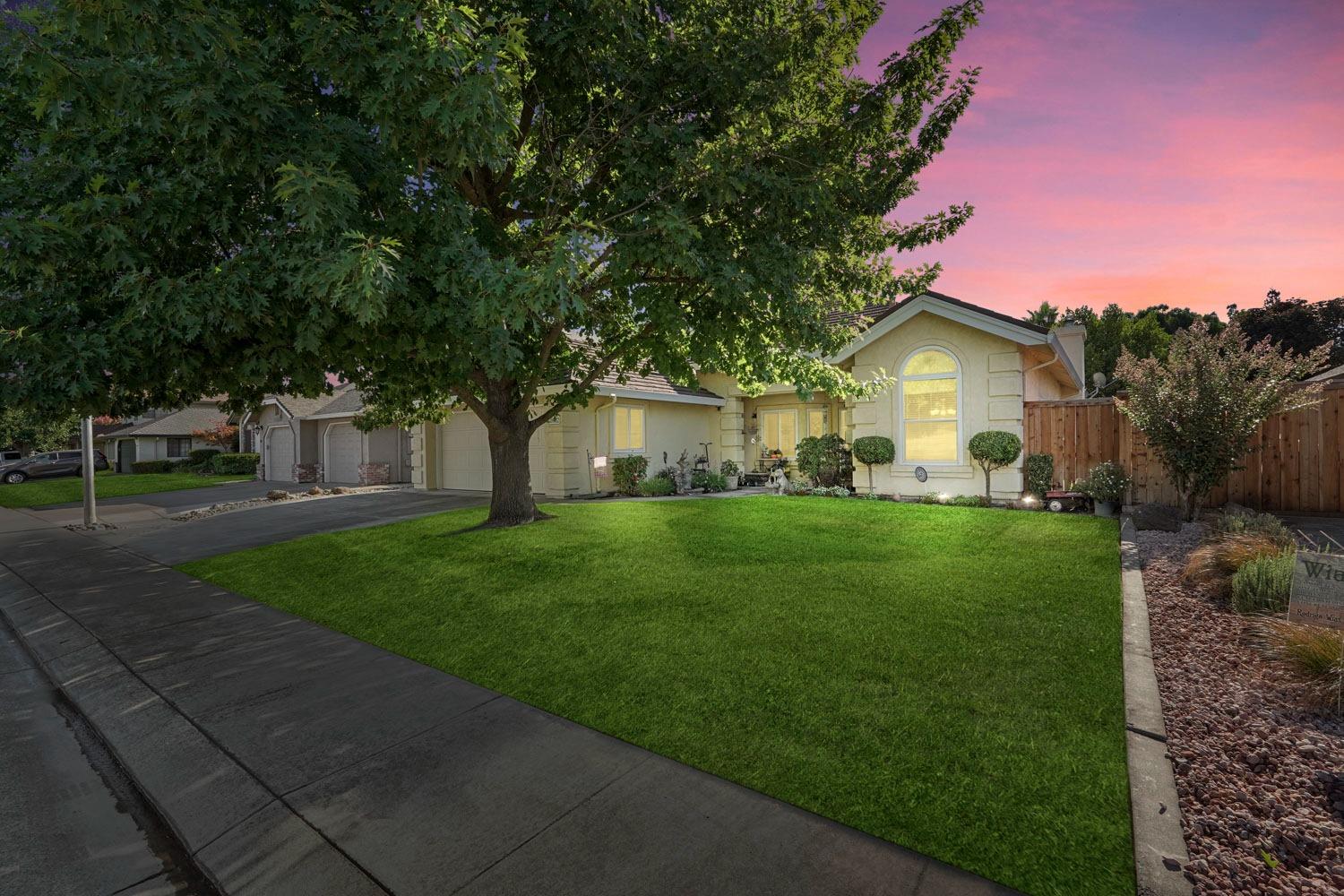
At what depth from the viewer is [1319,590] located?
403 cm

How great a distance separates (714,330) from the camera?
8.44 metres

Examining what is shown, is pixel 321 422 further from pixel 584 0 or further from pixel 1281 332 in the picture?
pixel 1281 332

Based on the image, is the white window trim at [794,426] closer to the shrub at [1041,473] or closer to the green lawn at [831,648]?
the shrub at [1041,473]

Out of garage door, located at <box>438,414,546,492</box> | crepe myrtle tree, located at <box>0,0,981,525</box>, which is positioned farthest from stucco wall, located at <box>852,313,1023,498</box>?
garage door, located at <box>438,414,546,492</box>

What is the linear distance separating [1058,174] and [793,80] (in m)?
4.26

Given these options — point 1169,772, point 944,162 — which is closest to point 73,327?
point 1169,772

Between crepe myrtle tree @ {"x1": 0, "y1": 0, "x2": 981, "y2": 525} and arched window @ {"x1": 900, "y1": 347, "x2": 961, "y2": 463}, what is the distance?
145 inches

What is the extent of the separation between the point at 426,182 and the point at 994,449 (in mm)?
11242

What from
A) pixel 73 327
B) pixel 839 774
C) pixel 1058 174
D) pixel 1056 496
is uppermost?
pixel 1058 174

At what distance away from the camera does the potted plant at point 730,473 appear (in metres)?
17.6

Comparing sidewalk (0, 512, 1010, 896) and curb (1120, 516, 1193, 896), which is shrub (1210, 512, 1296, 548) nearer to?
curb (1120, 516, 1193, 896)

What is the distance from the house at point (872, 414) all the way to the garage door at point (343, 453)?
693 cm

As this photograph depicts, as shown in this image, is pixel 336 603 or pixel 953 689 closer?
pixel 953 689

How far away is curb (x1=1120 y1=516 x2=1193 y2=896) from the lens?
2512mm
